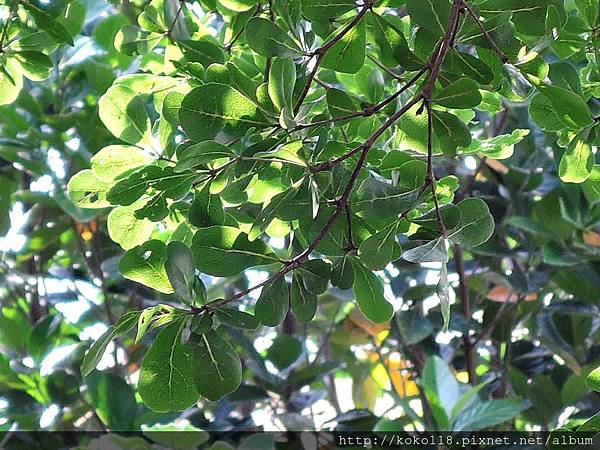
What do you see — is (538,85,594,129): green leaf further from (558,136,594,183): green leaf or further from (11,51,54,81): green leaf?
(11,51,54,81): green leaf

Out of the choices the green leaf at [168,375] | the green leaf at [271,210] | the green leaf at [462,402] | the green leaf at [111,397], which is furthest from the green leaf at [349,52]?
the green leaf at [111,397]

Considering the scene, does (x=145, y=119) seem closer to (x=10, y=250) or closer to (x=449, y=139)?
(x=449, y=139)

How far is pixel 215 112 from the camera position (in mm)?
475

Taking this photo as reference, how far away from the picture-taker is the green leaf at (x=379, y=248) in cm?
47

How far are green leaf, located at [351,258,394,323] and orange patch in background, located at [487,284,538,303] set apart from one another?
2.33 feet

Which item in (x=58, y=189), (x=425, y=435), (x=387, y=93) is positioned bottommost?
(x=425, y=435)

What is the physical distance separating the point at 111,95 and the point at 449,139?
28 cm

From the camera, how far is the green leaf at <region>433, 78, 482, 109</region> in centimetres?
44

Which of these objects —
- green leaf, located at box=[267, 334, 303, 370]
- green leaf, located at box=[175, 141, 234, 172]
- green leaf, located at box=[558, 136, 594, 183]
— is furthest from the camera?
green leaf, located at box=[267, 334, 303, 370]

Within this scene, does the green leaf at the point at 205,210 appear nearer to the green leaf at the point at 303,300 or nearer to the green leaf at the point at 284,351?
the green leaf at the point at 303,300

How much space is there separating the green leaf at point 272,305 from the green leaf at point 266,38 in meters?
0.15

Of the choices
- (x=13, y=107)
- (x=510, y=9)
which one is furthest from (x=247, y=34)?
(x=13, y=107)

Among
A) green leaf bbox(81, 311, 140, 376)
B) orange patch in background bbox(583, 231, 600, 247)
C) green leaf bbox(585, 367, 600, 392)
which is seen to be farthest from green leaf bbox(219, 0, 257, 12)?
orange patch in background bbox(583, 231, 600, 247)

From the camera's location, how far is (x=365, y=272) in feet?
→ 1.76
